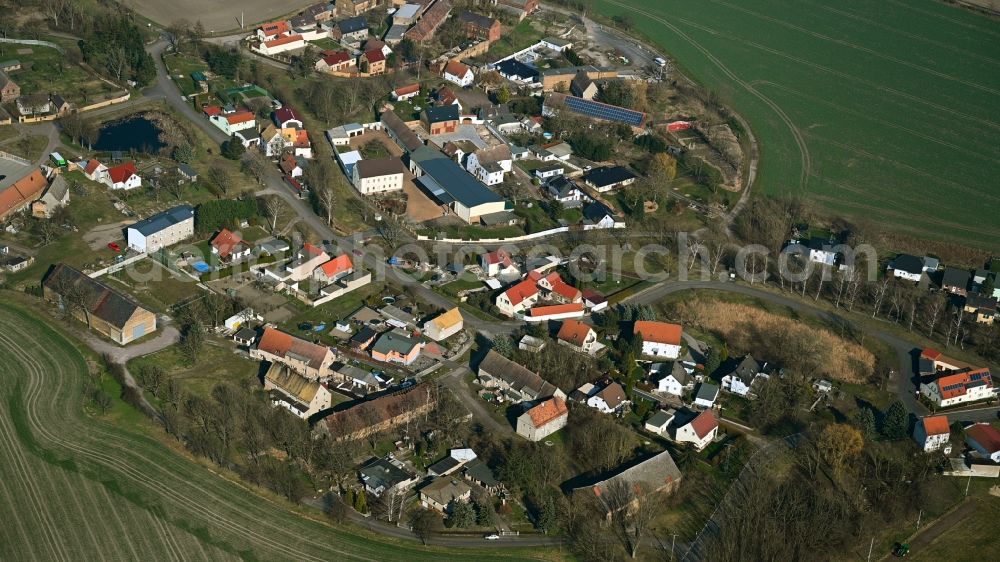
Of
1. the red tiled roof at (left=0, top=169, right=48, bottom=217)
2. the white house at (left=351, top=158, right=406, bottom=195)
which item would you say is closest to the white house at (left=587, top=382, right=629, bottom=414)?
the white house at (left=351, top=158, right=406, bottom=195)

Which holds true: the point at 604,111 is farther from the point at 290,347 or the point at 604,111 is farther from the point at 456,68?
the point at 290,347

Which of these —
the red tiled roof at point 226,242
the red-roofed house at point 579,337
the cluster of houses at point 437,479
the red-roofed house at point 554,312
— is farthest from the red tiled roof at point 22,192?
the red-roofed house at point 579,337

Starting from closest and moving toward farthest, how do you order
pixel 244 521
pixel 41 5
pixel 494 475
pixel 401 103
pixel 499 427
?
1. pixel 244 521
2. pixel 494 475
3. pixel 499 427
4. pixel 401 103
5. pixel 41 5

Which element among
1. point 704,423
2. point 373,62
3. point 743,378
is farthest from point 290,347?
point 373,62

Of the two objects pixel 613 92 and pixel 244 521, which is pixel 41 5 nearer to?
pixel 613 92

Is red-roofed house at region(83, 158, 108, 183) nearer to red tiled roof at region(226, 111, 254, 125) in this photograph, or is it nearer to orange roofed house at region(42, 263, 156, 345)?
red tiled roof at region(226, 111, 254, 125)

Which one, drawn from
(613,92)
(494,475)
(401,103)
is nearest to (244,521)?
(494,475)
